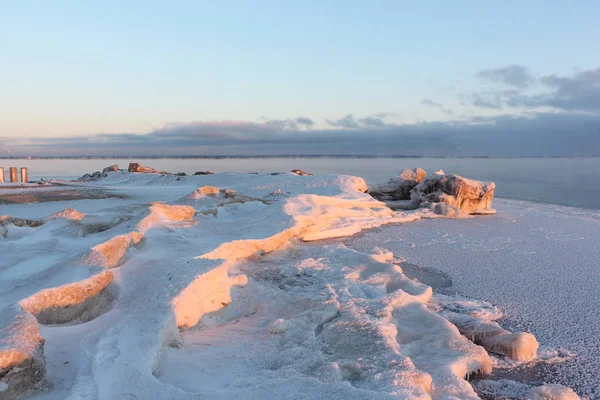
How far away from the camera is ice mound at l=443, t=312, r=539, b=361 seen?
3.18m

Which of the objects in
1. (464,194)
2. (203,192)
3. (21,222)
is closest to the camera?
(21,222)

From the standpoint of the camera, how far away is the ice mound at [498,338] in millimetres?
3184

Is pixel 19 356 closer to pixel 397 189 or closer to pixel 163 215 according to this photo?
pixel 163 215

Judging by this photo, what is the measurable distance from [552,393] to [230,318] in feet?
7.63

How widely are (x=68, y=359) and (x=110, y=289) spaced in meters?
1.06

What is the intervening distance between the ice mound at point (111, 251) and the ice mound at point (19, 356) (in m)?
1.27

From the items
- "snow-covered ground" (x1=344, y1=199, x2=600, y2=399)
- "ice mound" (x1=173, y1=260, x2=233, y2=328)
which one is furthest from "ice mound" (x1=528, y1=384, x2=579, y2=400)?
"ice mound" (x1=173, y1=260, x2=233, y2=328)

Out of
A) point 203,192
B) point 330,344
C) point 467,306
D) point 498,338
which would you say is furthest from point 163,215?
point 498,338

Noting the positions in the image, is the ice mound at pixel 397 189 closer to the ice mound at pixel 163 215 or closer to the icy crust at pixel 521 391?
the ice mound at pixel 163 215

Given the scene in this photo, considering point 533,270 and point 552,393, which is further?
point 533,270

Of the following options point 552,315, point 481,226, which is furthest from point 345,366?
point 481,226

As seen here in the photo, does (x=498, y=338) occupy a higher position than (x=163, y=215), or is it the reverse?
(x=163, y=215)

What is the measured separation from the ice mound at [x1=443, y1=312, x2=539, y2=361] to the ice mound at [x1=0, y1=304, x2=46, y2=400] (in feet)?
9.87

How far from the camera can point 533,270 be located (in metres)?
5.57
